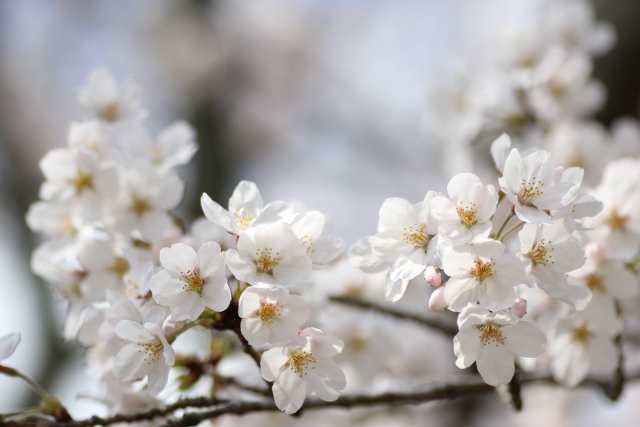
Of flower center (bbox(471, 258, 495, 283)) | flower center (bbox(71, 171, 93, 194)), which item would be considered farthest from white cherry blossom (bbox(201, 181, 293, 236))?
flower center (bbox(71, 171, 93, 194))

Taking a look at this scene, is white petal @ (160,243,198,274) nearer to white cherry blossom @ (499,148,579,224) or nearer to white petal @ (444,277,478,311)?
white petal @ (444,277,478,311)

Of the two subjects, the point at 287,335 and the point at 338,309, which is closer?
the point at 287,335

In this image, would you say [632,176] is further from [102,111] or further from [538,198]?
[102,111]

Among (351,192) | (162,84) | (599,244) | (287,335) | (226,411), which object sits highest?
(287,335)

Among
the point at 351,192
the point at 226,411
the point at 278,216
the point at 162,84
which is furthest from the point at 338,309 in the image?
the point at 162,84

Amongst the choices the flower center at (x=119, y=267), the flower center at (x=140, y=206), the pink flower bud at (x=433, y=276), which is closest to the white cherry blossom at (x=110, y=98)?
the flower center at (x=140, y=206)

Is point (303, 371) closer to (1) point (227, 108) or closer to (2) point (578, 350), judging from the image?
(2) point (578, 350)

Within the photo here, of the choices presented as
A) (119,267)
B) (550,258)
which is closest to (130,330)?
(119,267)
